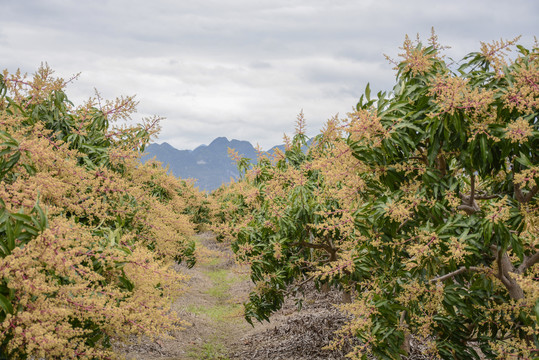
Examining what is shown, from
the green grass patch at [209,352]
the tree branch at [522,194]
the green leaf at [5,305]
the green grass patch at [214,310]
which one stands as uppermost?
the tree branch at [522,194]

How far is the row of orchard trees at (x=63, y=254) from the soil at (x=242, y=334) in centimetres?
412

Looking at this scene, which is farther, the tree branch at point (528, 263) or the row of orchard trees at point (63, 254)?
the tree branch at point (528, 263)

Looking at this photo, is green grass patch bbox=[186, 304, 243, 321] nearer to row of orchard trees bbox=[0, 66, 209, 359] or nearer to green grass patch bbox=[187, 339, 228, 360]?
green grass patch bbox=[187, 339, 228, 360]

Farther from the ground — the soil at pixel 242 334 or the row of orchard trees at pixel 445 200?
the row of orchard trees at pixel 445 200

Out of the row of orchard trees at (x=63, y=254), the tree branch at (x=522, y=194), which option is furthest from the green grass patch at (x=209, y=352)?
the tree branch at (x=522, y=194)

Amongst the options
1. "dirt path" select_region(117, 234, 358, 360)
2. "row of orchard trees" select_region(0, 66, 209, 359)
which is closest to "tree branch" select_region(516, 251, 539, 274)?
"row of orchard trees" select_region(0, 66, 209, 359)

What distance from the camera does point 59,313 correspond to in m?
3.23

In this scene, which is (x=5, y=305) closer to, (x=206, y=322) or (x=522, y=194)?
(x=522, y=194)

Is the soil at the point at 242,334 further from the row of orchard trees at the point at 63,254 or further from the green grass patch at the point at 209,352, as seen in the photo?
the row of orchard trees at the point at 63,254

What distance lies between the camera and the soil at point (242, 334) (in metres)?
10.3

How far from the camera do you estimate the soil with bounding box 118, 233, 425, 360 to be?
10.3 meters

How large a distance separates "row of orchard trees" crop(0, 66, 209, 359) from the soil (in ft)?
13.5

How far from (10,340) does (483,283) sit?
4.62m

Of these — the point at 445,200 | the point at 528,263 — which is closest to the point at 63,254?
the point at 445,200
